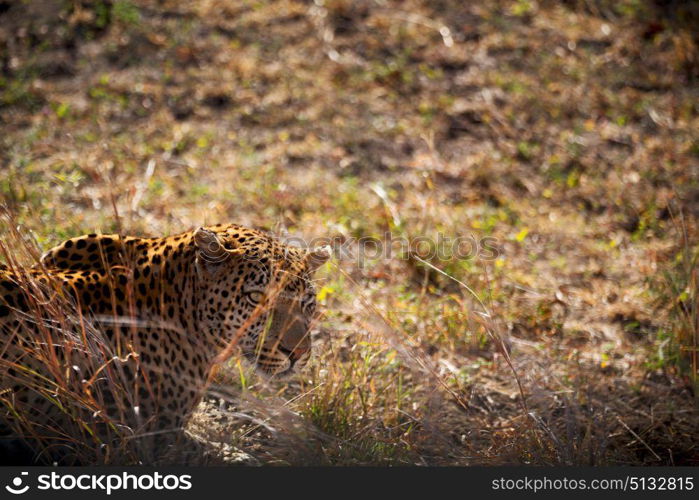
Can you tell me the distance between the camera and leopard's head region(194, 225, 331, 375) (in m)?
4.87

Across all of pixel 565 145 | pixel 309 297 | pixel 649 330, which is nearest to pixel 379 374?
pixel 309 297

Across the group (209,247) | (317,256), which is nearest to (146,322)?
(209,247)

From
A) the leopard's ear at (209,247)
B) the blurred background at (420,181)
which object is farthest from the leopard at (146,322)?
the blurred background at (420,181)

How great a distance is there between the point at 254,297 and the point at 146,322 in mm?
A: 597

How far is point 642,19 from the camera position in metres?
11.4

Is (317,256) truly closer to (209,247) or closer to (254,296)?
(254,296)

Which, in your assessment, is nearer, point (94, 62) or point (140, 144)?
point (140, 144)

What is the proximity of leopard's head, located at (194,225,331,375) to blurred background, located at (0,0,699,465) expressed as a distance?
225mm

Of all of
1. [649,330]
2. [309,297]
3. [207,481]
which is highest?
[309,297]

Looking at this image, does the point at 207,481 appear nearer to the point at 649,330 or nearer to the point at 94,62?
the point at 649,330

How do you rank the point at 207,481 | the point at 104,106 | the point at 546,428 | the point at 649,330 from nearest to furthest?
the point at 207,481
the point at 546,428
the point at 649,330
the point at 104,106

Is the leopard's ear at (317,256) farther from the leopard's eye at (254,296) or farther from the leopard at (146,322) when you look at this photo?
the leopard's eye at (254,296)

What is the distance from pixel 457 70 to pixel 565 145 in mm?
1748

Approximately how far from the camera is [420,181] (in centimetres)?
905
